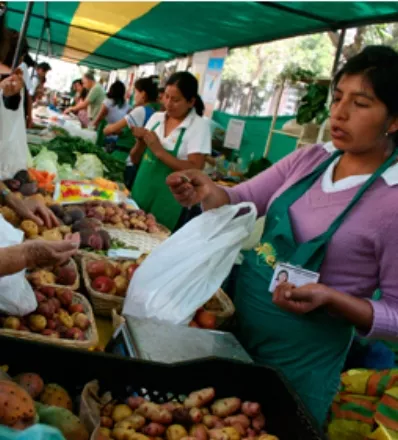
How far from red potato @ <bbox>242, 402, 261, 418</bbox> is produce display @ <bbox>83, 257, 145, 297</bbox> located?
104 cm

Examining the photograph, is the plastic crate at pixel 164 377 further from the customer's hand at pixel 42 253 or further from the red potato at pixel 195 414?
the customer's hand at pixel 42 253

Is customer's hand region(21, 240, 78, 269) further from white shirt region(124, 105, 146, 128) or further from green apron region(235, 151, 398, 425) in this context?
white shirt region(124, 105, 146, 128)

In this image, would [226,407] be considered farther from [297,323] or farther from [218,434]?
[297,323]

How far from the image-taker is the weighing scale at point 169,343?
5.04 ft

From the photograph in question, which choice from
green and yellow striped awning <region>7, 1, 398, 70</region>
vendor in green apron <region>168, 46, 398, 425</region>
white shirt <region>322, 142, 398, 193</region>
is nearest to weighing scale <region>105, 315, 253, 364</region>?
vendor in green apron <region>168, 46, 398, 425</region>

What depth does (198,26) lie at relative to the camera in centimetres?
679

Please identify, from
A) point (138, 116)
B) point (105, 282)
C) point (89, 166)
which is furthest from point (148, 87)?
point (105, 282)

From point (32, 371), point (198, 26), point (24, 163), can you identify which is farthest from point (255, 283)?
point (198, 26)

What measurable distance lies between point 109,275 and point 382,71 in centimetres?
144

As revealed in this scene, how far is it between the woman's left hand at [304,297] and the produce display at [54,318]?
0.74 meters

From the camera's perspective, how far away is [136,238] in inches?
126

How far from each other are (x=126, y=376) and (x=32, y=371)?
22 cm

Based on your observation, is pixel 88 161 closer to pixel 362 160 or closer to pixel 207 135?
pixel 207 135

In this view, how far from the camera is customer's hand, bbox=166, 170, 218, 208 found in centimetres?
193
